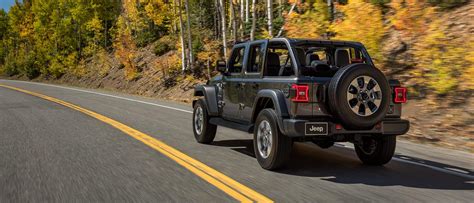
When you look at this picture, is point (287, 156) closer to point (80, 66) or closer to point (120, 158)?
point (120, 158)

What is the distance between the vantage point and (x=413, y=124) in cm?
1114

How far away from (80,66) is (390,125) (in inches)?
1925

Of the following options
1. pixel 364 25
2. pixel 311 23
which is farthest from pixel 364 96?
pixel 311 23

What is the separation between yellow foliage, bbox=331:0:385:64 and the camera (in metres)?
13.2

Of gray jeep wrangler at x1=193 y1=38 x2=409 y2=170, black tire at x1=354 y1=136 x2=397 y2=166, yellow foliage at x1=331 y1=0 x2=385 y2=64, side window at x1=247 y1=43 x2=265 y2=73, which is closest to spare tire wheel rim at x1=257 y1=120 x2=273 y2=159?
gray jeep wrangler at x1=193 y1=38 x2=409 y2=170

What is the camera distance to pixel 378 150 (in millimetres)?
6742

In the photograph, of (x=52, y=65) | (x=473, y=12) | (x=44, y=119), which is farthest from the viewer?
(x=52, y=65)

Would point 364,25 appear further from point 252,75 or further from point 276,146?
point 276,146

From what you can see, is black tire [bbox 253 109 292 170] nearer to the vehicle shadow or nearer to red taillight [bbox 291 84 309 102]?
the vehicle shadow

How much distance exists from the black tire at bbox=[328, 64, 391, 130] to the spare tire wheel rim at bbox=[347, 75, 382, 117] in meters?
0.04

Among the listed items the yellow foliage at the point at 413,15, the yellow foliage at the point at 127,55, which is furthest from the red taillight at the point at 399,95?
the yellow foliage at the point at 127,55

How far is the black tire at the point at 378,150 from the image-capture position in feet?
21.9

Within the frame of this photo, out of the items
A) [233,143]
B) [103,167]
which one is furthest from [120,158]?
[233,143]

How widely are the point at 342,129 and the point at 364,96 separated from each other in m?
0.51
